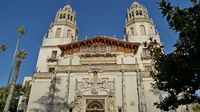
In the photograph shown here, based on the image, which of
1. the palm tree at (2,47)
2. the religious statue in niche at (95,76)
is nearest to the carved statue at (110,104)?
the religious statue in niche at (95,76)

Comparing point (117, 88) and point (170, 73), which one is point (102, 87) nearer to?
point (117, 88)

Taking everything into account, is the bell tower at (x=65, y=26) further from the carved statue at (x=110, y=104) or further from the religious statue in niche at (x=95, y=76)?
the carved statue at (x=110, y=104)

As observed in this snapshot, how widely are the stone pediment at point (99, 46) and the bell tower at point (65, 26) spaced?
13.6 feet

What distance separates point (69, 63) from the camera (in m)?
35.6

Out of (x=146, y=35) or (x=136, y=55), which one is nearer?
(x=136, y=55)

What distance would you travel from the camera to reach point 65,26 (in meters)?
44.0

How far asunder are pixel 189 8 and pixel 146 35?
2688cm

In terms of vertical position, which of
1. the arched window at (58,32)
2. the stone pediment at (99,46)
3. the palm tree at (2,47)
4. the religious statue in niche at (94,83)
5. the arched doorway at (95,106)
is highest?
the arched window at (58,32)

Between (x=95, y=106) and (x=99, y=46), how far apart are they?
1109 centimetres

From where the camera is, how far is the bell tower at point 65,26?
42.9 metres

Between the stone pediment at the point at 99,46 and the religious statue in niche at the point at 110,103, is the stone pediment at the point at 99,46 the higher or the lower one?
the higher one

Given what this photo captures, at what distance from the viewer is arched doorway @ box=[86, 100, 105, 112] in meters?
29.9

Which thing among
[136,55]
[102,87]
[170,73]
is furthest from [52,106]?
[170,73]

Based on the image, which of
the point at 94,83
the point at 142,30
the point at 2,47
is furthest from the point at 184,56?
the point at 142,30
